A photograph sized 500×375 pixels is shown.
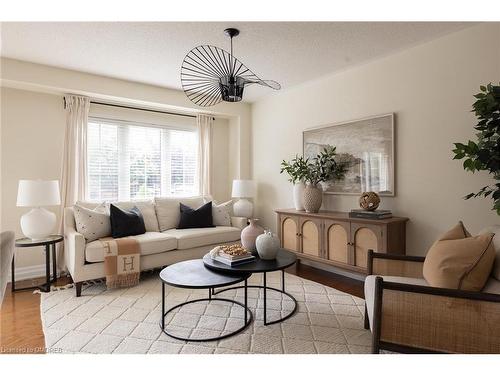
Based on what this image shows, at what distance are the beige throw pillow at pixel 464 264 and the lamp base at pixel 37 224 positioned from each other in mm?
3543

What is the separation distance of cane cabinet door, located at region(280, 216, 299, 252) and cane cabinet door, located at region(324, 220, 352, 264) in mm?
452

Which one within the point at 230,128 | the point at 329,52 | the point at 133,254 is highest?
the point at 329,52

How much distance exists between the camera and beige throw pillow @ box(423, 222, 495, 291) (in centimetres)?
162

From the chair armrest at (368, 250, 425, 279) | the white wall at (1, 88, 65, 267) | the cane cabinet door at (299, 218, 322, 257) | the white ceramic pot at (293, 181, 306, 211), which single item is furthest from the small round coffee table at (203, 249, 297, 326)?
the white wall at (1, 88, 65, 267)

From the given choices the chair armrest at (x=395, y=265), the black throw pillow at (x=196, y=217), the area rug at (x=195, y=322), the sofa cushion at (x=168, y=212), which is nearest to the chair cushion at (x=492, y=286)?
the chair armrest at (x=395, y=265)

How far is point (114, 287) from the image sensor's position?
10.2 feet

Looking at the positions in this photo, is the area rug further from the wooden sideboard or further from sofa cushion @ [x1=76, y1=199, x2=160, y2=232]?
sofa cushion @ [x1=76, y1=199, x2=160, y2=232]

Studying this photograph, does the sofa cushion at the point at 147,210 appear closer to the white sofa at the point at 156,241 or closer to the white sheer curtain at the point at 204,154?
the white sofa at the point at 156,241

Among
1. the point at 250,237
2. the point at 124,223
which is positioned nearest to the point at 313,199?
the point at 250,237

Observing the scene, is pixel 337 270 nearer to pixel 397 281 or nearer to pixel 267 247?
pixel 267 247
